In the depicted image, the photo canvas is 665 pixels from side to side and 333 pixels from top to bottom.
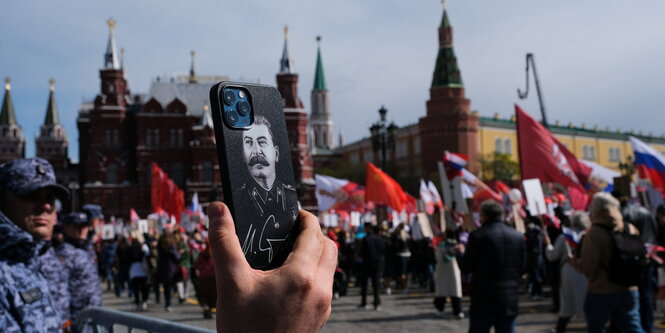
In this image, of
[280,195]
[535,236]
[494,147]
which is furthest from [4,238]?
[494,147]

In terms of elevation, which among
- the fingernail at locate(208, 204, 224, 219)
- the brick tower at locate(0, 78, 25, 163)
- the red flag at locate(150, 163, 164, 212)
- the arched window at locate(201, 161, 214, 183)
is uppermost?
the brick tower at locate(0, 78, 25, 163)

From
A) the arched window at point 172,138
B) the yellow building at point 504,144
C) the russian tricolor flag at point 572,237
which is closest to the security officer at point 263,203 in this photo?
the russian tricolor flag at point 572,237

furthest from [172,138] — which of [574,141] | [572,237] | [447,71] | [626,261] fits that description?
[626,261]

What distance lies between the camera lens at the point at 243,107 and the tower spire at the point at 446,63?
8087cm

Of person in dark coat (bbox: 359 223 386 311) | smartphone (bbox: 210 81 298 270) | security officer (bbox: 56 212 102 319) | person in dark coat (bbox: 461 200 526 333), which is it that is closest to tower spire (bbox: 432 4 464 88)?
person in dark coat (bbox: 359 223 386 311)

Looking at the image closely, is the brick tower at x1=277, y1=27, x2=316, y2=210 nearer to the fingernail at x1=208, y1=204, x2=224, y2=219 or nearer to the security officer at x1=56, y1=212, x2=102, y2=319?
the security officer at x1=56, y1=212, x2=102, y2=319

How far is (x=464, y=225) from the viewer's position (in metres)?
13.4

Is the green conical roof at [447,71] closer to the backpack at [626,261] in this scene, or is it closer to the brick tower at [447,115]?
the brick tower at [447,115]

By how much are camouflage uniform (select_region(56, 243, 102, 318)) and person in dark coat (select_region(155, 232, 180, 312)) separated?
33.4ft

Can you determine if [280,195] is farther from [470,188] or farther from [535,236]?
[470,188]

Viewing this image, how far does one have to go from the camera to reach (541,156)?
1036cm

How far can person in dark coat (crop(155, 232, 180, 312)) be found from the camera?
570 inches

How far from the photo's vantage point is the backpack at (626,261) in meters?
5.51

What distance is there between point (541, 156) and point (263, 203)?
380 inches
